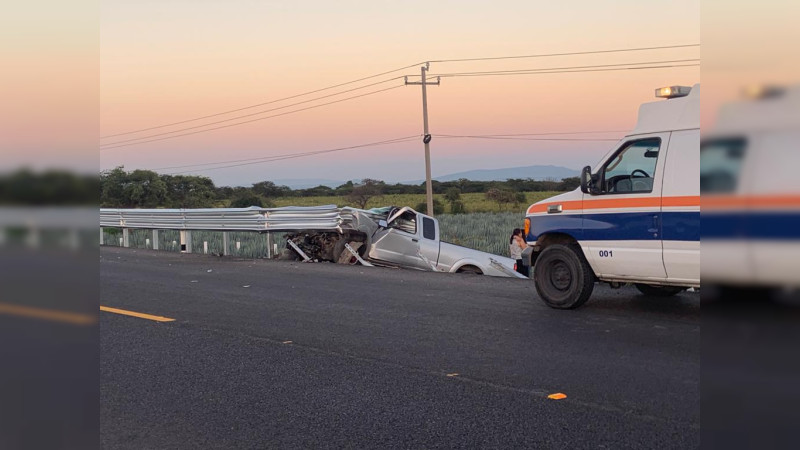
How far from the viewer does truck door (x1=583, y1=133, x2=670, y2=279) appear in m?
8.71

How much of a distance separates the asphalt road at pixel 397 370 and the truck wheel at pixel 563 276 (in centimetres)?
18

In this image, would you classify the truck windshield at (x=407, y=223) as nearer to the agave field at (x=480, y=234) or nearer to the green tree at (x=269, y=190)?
the agave field at (x=480, y=234)

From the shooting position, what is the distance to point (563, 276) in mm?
9844

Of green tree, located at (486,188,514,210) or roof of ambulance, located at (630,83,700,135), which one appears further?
green tree, located at (486,188,514,210)

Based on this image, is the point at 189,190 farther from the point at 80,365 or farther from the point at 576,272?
the point at 80,365

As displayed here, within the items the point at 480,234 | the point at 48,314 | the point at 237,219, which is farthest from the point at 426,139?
the point at 48,314

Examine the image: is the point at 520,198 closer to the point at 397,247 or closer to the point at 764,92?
the point at 397,247

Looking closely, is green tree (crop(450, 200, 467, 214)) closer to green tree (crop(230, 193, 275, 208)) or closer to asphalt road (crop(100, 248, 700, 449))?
green tree (crop(230, 193, 275, 208))

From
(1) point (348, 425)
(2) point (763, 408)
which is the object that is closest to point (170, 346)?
(1) point (348, 425)

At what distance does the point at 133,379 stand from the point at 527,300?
570cm

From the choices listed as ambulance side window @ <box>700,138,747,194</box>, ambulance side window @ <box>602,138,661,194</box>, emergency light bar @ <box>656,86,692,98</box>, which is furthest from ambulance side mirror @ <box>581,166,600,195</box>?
ambulance side window @ <box>700,138,747,194</box>

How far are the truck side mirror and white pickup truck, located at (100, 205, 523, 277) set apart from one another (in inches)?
246

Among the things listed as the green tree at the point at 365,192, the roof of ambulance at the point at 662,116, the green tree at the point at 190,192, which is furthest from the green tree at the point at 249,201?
the roof of ambulance at the point at 662,116

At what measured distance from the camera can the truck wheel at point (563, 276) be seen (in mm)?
9562
